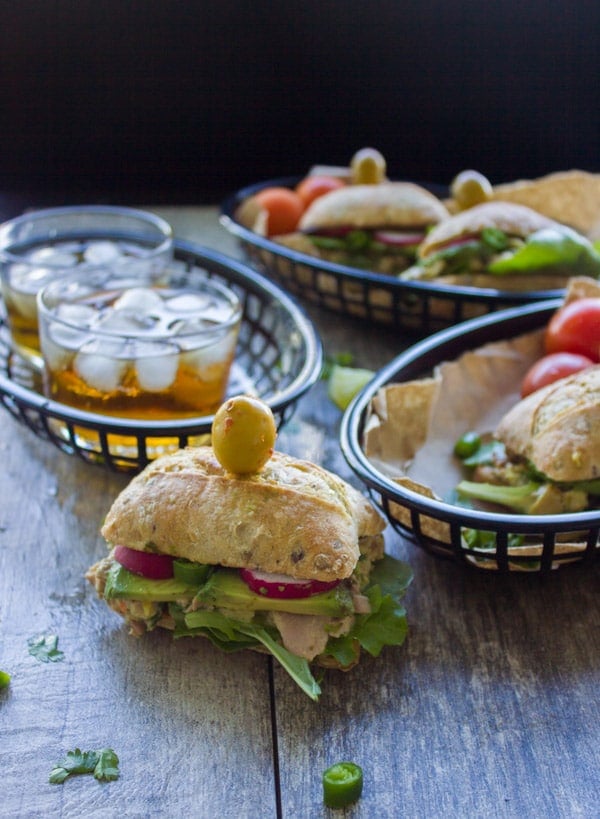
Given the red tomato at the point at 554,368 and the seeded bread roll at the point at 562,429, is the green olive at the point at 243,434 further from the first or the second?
the red tomato at the point at 554,368

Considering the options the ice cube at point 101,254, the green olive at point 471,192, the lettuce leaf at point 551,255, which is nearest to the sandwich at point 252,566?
the ice cube at point 101,254

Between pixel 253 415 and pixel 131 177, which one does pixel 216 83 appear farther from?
pixel 253 415

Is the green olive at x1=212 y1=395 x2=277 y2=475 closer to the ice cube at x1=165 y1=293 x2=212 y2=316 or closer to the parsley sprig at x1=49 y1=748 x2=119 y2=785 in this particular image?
the parsley sprig at x1=49 y1=748 x2=119 y2=785

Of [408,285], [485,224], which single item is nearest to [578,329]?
[408,285]

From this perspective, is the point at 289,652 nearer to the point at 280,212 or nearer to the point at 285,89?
the point at 280,212

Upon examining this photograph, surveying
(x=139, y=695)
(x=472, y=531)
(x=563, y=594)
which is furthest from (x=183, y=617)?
(x=563, y=594)

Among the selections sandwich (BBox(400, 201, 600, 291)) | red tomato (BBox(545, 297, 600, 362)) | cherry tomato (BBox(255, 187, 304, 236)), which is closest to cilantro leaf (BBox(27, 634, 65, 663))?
red tomato (BBox(545, 297, 600, 362))
